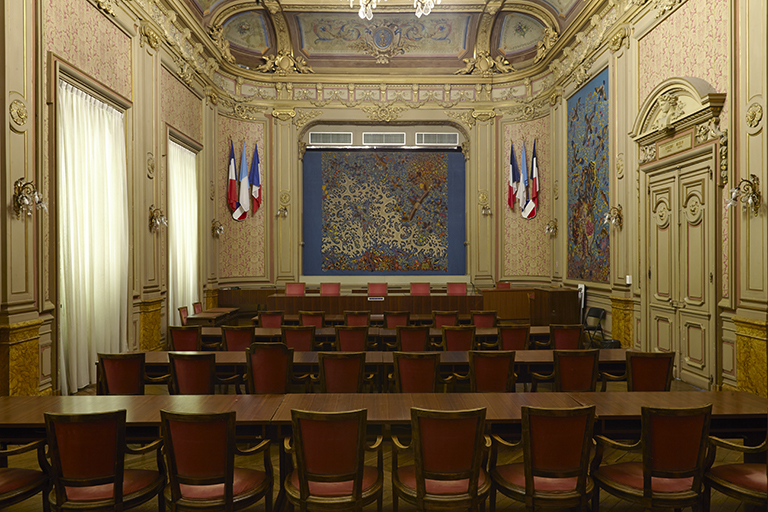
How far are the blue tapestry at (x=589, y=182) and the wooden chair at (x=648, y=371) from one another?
517 cm

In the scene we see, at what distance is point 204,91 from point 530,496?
10876 millimetres

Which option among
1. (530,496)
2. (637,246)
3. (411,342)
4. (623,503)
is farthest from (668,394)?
(637,246)

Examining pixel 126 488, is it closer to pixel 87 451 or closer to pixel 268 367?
pixel 87 451

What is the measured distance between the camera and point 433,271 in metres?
13.3

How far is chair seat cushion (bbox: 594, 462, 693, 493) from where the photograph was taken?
2883 mm

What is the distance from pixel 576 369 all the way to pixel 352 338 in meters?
2.40

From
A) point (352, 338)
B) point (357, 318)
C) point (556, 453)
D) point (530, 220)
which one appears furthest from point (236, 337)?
point (530, 220)

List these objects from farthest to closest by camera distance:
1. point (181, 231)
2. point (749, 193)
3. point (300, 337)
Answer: point (181, 231) → point (300, 337) → point (749, 193)

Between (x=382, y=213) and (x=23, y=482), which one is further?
(x=382, y=213)

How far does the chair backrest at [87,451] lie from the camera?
265 centimetres

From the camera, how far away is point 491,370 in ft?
14.5

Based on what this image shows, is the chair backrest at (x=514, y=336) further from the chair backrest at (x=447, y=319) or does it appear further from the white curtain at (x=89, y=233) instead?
the white curtain at (x=89, y=233)

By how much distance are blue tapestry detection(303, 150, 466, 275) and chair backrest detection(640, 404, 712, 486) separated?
10.5 meters

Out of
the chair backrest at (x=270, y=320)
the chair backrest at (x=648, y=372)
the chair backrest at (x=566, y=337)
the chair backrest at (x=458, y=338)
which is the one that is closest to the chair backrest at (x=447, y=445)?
the chair backrest at (x=648, y=372)
